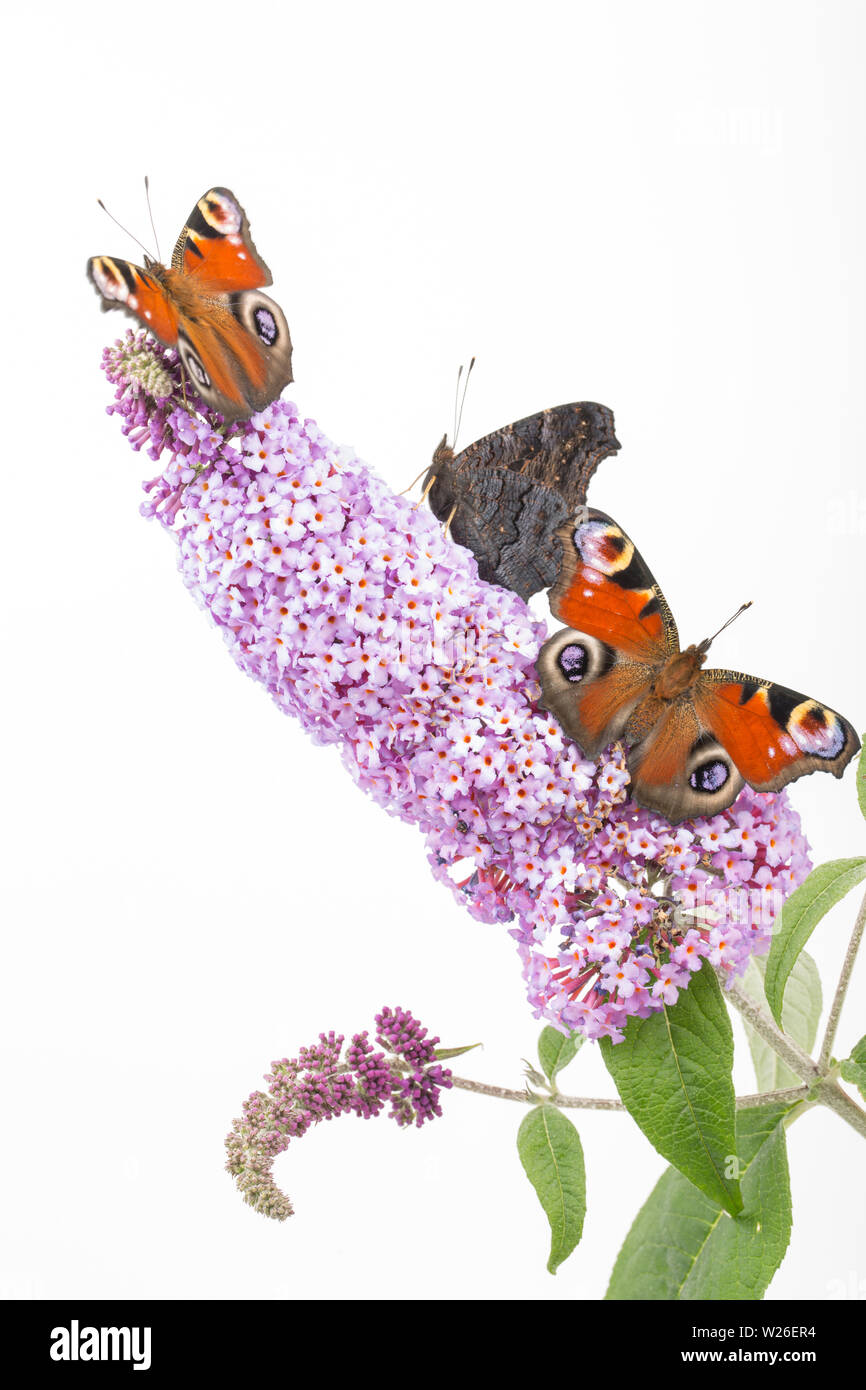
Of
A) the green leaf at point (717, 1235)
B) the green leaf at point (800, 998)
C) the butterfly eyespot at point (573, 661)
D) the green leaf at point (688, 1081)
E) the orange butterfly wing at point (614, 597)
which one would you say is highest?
the orange butterfly wing at point (614, 597)

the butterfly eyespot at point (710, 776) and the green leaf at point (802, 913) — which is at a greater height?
the butterfly eyespot at point (710, 776)

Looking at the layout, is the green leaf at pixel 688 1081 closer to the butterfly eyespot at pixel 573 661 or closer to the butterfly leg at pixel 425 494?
the butterfly eyespot at pixel 573 661

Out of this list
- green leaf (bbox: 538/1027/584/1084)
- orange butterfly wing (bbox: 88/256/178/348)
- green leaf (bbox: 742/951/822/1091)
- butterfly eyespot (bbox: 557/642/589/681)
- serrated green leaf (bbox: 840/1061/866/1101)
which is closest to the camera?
orange butterfly wing (bbox: 88/256/178/348)

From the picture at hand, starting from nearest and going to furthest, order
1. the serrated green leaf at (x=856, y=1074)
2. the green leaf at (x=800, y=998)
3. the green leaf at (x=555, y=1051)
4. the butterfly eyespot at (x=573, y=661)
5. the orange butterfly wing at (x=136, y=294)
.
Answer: the orange butterfly wing at (x=136, y=294) → the butterfly eyespot at (x=573, y=661) → the serrated green leaf at (x=856, y=1074) → the green leaf at (x=555, y=1051) → the green leaf at (x=800, y=998)

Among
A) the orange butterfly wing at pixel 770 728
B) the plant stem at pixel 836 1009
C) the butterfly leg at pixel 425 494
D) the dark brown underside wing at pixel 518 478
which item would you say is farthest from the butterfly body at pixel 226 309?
the plant stem at pixel 836 1009

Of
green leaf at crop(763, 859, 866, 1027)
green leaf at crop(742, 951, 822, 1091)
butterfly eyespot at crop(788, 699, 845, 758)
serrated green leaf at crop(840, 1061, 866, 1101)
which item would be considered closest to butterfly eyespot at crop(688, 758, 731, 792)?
butterfly eyespot at crop(788, 699, 845, 758)

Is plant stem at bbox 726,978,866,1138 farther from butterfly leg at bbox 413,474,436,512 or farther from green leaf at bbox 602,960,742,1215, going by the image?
butterfly leg at bbox 413,474,436,512

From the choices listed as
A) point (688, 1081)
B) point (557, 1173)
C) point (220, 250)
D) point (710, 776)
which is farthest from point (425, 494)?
point (557, 1173)
